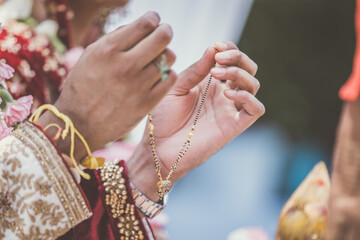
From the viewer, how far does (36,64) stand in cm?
101

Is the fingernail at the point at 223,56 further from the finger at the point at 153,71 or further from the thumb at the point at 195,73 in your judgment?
the finger at the point at 153,71

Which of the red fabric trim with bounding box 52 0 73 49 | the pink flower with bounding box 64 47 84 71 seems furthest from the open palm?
the red fabric trim with bounding box 52 0 73 49

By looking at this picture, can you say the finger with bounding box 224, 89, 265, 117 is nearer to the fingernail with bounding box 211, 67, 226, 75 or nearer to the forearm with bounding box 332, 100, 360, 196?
the fingernail with bounding box 211, 67, 226, 75

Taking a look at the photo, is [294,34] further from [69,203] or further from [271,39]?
[69,203]

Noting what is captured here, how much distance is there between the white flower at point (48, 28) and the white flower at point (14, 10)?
66 mm

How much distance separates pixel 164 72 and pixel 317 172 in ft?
1.61

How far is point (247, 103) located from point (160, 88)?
8.2 inches

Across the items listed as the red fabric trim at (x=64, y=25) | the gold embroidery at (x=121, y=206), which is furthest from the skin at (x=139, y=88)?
the red fabric trim at (x=64, y=25)

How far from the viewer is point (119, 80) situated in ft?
1.53

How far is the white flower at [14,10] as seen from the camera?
1.00 meters

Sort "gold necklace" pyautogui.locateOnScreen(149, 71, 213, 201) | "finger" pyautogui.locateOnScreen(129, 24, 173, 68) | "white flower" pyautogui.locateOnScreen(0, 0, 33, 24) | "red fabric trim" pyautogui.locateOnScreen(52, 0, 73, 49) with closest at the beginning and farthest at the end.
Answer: "finger" pyautogui.locateOnScreen(129, 24, 173, 68), "gold necklace" pyautogui.locateOnScreen(149, 71, 213, 201), "white flower" pyautogui.locateOnScreen(0, 0, 33, 24), "red fabric trim" pyautogui.locateOnScreen(52, 0, 73, 49)

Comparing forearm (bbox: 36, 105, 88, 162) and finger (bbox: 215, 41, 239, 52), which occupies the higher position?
finger (bbox: 215, 41, 239, 52)

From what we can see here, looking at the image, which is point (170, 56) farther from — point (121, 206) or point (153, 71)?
point (121, 206)

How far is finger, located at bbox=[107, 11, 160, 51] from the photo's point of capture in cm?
46
